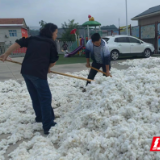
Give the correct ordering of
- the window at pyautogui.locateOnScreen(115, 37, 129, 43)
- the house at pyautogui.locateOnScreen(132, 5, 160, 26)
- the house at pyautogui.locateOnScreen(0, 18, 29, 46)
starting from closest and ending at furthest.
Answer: the window at pyautogui.locateOnScreen(115, 37, 129, 43), the house at pyautogui.locateOnScreen(132, 5, 160, 26), the house at pyautogui.locateOnScreen(0, 18, 29, 46)

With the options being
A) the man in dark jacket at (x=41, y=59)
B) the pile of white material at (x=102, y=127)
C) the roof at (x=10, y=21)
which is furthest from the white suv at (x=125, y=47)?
the roof at (x=10, y=21)

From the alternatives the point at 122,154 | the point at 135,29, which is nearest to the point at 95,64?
the point at 122,154

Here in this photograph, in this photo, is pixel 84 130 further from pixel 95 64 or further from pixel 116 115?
pixel 95 64

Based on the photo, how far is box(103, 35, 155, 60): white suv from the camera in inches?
472

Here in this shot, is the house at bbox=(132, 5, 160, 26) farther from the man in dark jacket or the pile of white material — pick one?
the man in dark jacket

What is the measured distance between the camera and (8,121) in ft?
11.3

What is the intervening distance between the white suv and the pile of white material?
875cm

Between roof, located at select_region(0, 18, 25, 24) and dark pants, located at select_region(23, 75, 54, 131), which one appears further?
roof, located at select_region(0, 18, 25, 24)

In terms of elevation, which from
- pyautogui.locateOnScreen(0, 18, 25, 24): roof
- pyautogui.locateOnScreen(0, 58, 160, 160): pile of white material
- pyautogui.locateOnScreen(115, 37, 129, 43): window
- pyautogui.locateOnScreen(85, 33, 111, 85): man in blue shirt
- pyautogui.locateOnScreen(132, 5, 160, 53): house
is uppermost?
pyautogui.locateOnScreen(0, 18, 25, 24): roof

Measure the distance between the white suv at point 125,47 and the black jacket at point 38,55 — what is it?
9.46m

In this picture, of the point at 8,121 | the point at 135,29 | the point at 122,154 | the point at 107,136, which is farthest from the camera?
the point at 135,29


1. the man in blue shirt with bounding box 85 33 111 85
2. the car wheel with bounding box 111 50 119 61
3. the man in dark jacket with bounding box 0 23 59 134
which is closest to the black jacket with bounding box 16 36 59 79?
the man in dark jacket with bounding box 0 23 59 134

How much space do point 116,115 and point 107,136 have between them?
0.39m

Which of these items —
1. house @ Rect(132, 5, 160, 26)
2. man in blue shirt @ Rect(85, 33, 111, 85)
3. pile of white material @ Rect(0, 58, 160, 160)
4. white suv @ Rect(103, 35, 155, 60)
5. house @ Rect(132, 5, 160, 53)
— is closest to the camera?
pile of white material @ Rect(0, 58, 160, 160)
